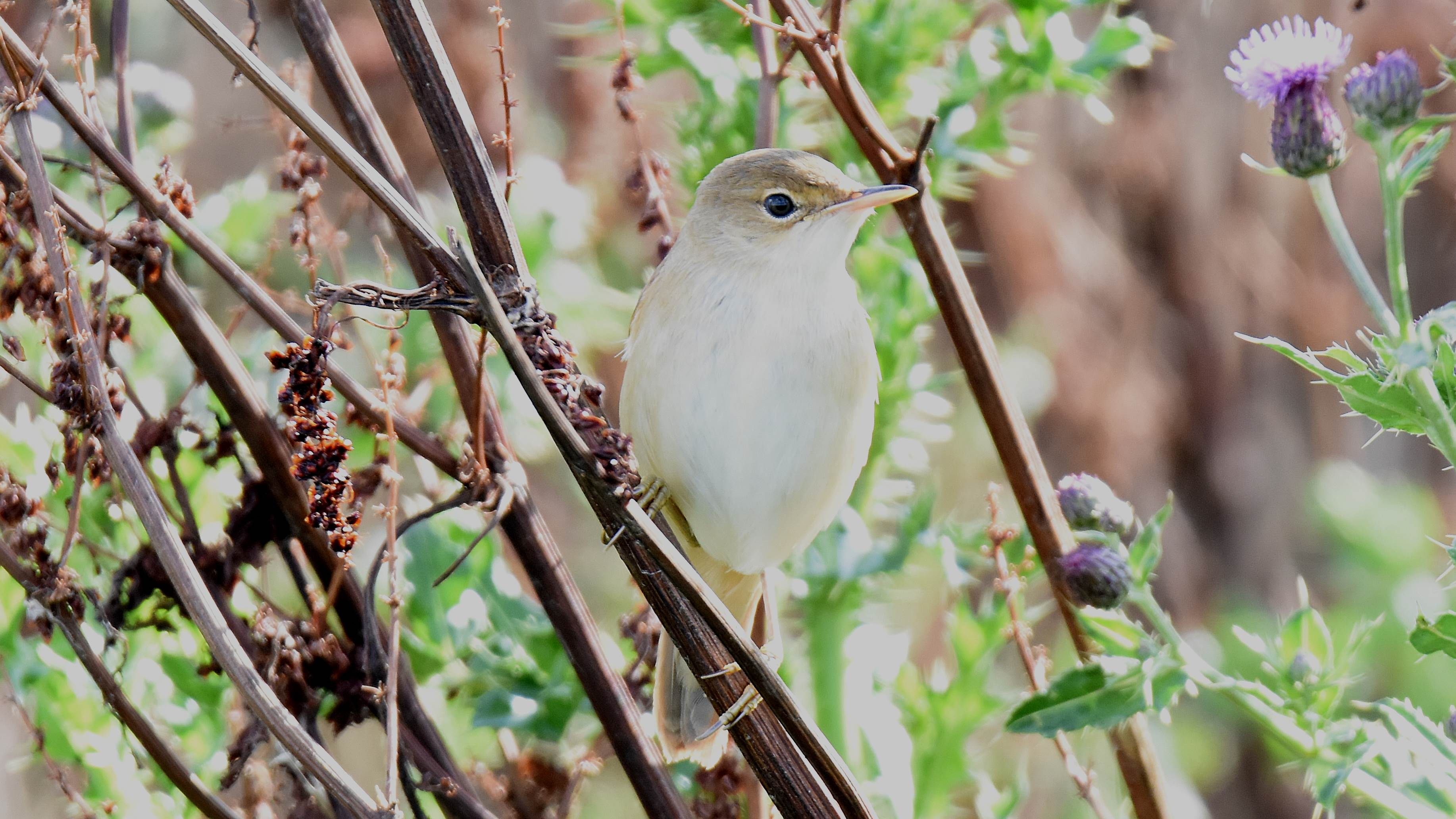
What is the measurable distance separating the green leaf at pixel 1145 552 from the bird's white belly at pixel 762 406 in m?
0.57

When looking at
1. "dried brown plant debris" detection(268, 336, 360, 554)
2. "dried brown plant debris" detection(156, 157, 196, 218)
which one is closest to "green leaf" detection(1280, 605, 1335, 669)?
"dried brown plant debris" detection(268, 336, 360, 554)

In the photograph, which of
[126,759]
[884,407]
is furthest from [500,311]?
[884,407]

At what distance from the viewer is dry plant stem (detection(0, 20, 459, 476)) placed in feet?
4.41

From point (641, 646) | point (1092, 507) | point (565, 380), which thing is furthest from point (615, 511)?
point (641, 646)

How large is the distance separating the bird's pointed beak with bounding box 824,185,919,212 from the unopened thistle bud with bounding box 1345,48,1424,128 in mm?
498

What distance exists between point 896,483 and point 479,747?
0.92 m

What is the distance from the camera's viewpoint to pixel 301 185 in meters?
1.61

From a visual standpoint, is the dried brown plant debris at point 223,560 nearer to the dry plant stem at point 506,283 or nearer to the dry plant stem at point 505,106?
the dry plant stem at point 505,106

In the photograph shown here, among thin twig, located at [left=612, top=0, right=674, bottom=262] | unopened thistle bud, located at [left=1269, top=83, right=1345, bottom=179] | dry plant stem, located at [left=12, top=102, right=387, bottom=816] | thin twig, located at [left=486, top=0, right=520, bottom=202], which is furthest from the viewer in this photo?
thin twig, located at [left=612, top=0, right=674, bottom=262]

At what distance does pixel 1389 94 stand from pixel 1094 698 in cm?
71

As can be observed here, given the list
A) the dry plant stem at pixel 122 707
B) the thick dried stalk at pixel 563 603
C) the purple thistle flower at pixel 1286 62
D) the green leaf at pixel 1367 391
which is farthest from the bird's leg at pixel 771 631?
the purple thistle flower at pixel 1286 62

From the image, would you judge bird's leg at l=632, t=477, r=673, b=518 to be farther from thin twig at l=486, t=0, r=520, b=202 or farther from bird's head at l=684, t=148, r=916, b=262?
thin twig at l=486, t=0, r=520, b=202

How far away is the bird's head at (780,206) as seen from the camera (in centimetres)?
211

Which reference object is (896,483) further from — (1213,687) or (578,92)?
(578,92)
